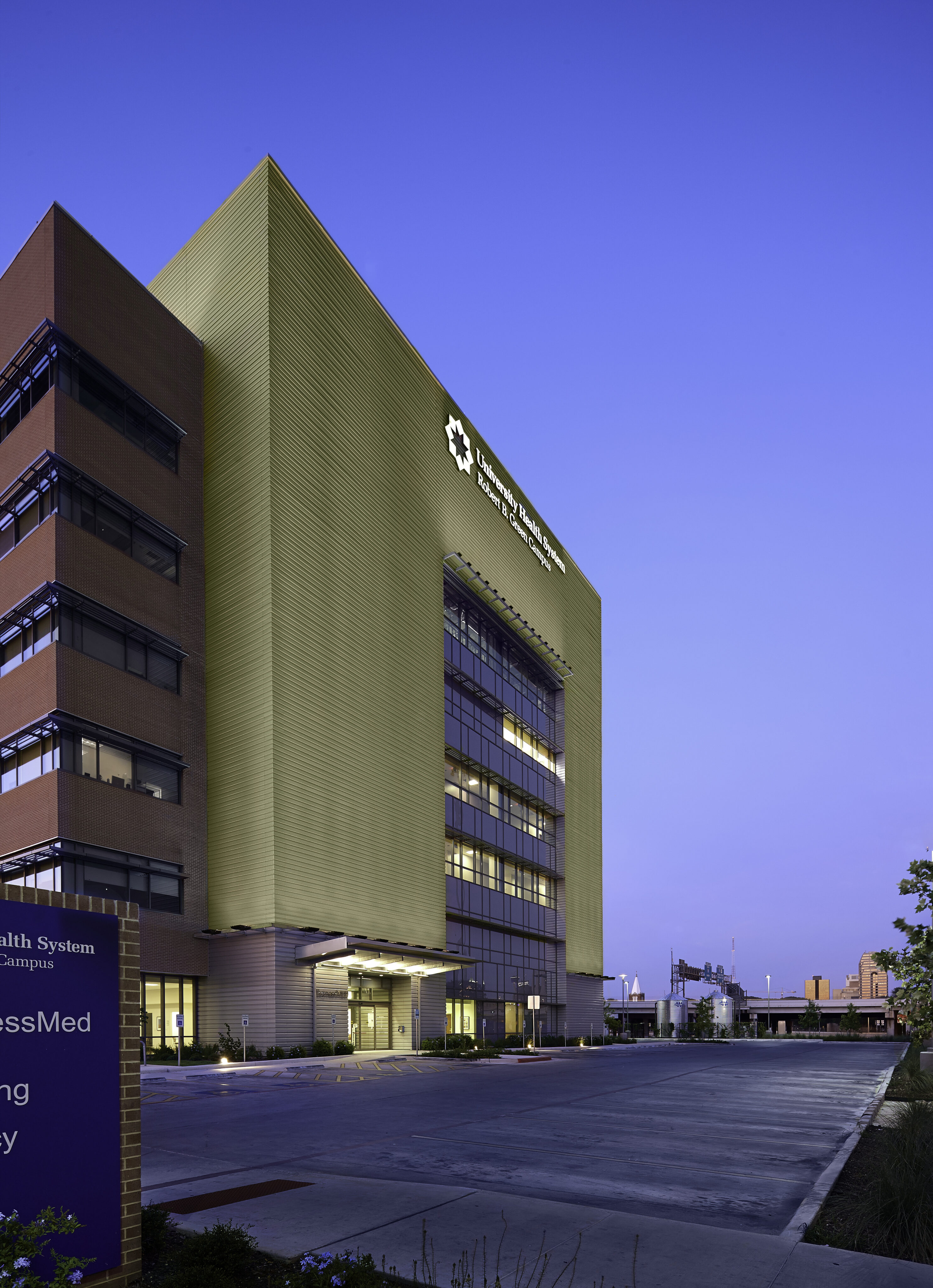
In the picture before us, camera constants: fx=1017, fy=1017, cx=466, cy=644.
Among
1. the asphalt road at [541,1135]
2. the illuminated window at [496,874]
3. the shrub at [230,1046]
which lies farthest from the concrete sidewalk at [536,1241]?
A: the illuminated window at [496,874]

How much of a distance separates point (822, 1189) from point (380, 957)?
37.2 metres

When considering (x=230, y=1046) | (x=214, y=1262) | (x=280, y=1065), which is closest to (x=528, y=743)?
(x=230, y=1046)

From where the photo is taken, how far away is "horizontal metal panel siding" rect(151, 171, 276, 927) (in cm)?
4266

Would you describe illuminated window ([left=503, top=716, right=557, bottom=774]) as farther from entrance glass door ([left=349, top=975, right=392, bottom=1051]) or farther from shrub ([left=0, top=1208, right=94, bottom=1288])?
shrub ([left=0, top=1208, right=94, bottom=1288])

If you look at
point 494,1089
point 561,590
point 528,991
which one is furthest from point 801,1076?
point 561,590

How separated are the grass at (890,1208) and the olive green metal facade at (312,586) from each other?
3265 cm

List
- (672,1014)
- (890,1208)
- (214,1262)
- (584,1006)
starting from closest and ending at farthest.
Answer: (214,1262) < (890,1208) < (584,1006) < (672,1014)

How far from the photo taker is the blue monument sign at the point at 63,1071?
271 inches

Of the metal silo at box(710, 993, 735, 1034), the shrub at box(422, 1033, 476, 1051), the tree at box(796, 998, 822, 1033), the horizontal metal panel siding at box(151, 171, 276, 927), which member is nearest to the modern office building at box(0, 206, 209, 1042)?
the horizontal metal panel siding at box(151, 171, 276, 927)

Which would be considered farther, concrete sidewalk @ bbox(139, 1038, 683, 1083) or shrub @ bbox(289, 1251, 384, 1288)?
concrete sidewalk @ bbox(139, 1038, 683, 1083)

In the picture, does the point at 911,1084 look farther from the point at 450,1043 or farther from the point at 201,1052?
the point at 450,1043

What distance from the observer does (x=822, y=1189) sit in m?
11.6

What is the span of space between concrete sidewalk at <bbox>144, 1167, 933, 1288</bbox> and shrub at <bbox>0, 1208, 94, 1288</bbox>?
2338 millimetres

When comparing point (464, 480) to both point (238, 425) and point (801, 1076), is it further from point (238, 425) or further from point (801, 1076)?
point (801, 1076)
